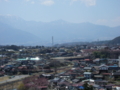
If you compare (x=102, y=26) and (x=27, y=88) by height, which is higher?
(x=102, y=26)

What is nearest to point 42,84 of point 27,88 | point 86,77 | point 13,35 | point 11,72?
point 27,88

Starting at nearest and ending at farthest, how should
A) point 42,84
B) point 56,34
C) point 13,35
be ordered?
point 42,84 < point 13,35 < point 56,34

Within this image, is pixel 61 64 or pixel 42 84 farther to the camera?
pixel 61 64

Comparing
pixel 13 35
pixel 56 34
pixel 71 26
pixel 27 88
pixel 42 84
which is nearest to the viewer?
pixel 27 88

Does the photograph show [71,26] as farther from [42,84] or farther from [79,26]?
[42,84]

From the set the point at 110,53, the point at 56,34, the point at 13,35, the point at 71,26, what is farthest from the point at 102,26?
the point at 110,53

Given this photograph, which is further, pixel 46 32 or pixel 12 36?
pixel 46 32
